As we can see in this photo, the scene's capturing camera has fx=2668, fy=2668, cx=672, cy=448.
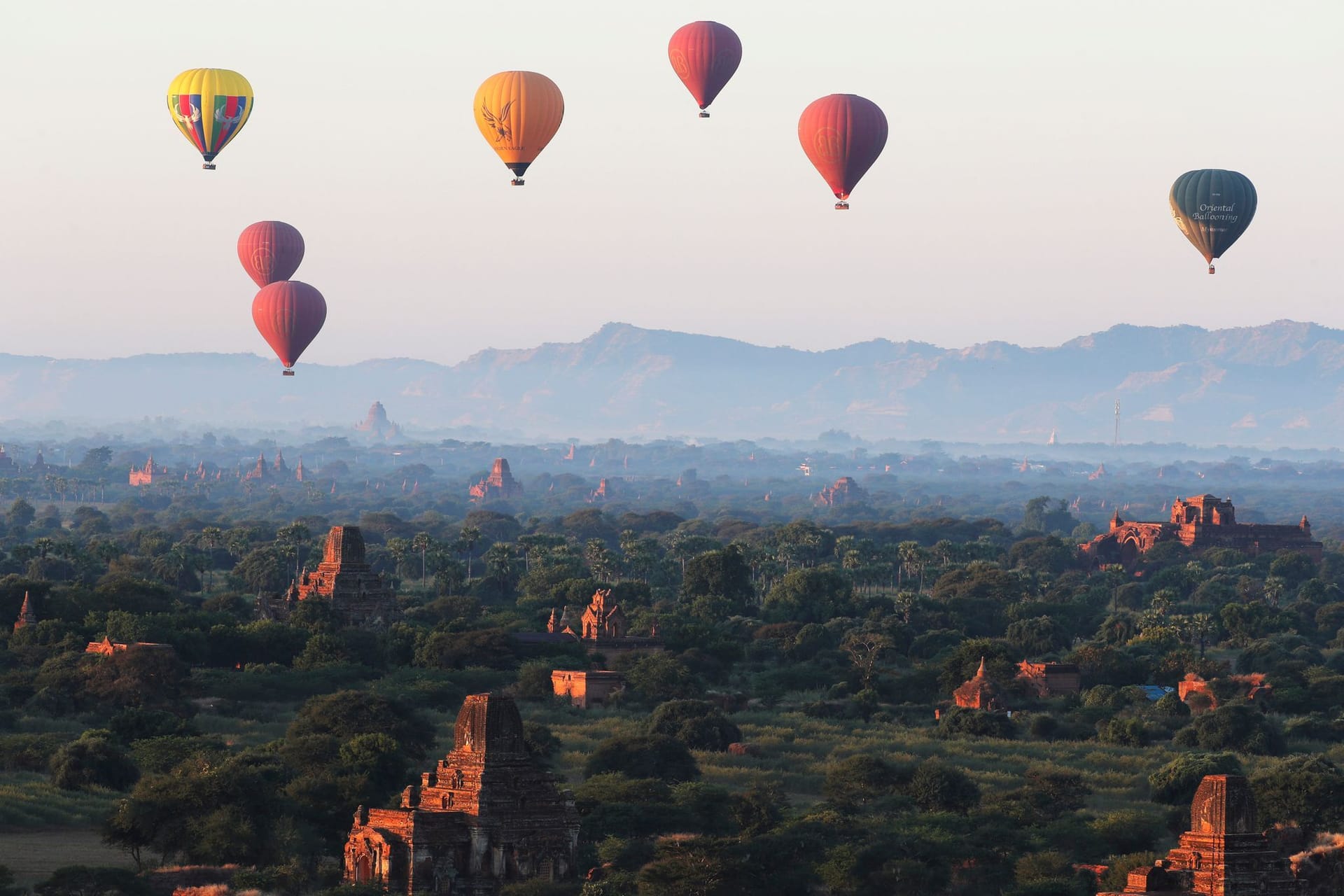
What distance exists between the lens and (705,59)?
111 meters

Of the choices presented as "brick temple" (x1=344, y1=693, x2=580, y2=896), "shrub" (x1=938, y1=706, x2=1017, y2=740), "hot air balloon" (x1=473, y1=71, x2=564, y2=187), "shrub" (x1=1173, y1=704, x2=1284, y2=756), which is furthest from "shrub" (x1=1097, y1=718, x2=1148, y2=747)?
"brick temple" (x1=344, y1=693, x2=580, y2=896)

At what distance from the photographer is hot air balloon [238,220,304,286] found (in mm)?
136875

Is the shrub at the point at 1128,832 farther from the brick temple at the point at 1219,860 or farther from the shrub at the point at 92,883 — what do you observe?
the brick temple at the point at 1219,860

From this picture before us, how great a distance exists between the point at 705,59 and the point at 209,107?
72.3 ft

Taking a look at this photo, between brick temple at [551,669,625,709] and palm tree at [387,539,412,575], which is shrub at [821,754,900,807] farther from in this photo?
palm tree at [387,539,412,575]

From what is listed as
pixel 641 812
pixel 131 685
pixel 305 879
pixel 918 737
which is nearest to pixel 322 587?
pixel 131 685

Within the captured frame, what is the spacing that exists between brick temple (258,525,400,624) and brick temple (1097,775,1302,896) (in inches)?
2996

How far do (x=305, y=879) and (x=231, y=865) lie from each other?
3.25 meters

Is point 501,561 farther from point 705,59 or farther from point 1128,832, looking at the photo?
point 1128,832

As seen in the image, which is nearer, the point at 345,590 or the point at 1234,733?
the point at 1234,733

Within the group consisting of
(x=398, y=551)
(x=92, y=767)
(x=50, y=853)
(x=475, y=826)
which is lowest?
(x=50, y=853)

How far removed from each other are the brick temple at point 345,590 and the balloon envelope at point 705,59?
23758mm

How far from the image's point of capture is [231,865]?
5462cm

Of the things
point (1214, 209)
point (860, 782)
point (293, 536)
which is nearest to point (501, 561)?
point (293, 536)
